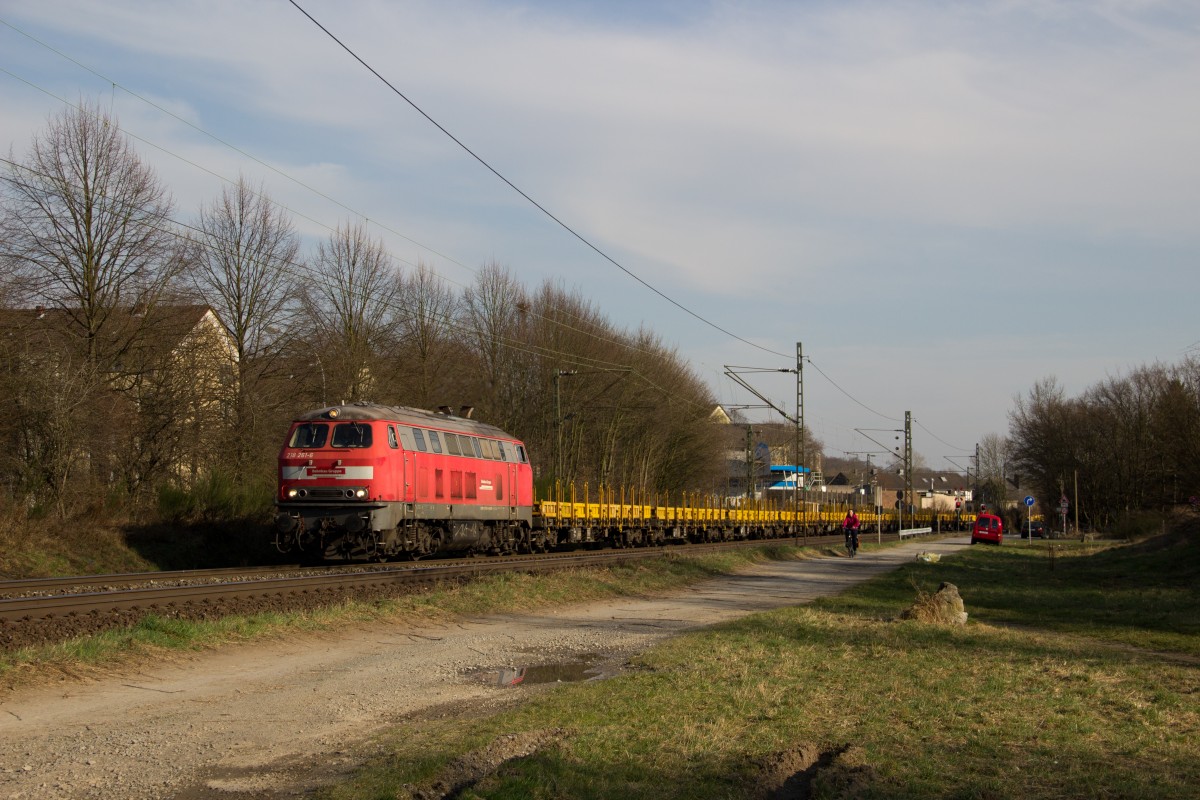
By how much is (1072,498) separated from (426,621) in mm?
69194

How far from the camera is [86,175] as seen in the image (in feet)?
95.3

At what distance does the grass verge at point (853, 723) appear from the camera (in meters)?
6.38

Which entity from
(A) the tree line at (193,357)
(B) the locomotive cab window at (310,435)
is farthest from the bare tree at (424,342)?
(B) the locomotive cab window at (310,435)

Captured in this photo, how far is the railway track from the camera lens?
468 inches

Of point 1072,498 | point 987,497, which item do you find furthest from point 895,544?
point 987,497

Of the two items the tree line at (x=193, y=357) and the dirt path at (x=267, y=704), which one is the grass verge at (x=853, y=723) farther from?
the tree line at (x=193, y=357)

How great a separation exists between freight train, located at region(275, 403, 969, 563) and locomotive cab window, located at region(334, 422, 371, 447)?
0.02 m

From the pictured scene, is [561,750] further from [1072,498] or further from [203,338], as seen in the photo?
[1072,498]

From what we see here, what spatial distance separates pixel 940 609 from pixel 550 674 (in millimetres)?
6942

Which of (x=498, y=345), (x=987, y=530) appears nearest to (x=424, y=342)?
(x=498, y=345)

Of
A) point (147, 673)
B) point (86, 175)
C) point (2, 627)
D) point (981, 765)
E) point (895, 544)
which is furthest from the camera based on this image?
point (895, 544)

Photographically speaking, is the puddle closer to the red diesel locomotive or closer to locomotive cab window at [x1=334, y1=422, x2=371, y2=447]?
the red diesel locomotive

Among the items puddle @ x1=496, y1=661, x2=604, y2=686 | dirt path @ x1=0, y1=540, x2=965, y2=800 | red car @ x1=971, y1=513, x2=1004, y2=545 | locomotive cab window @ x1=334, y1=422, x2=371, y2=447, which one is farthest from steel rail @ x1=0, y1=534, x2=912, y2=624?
red car @ x1=971, y1=513, x2=1004, y2=545

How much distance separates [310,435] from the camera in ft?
73.9
